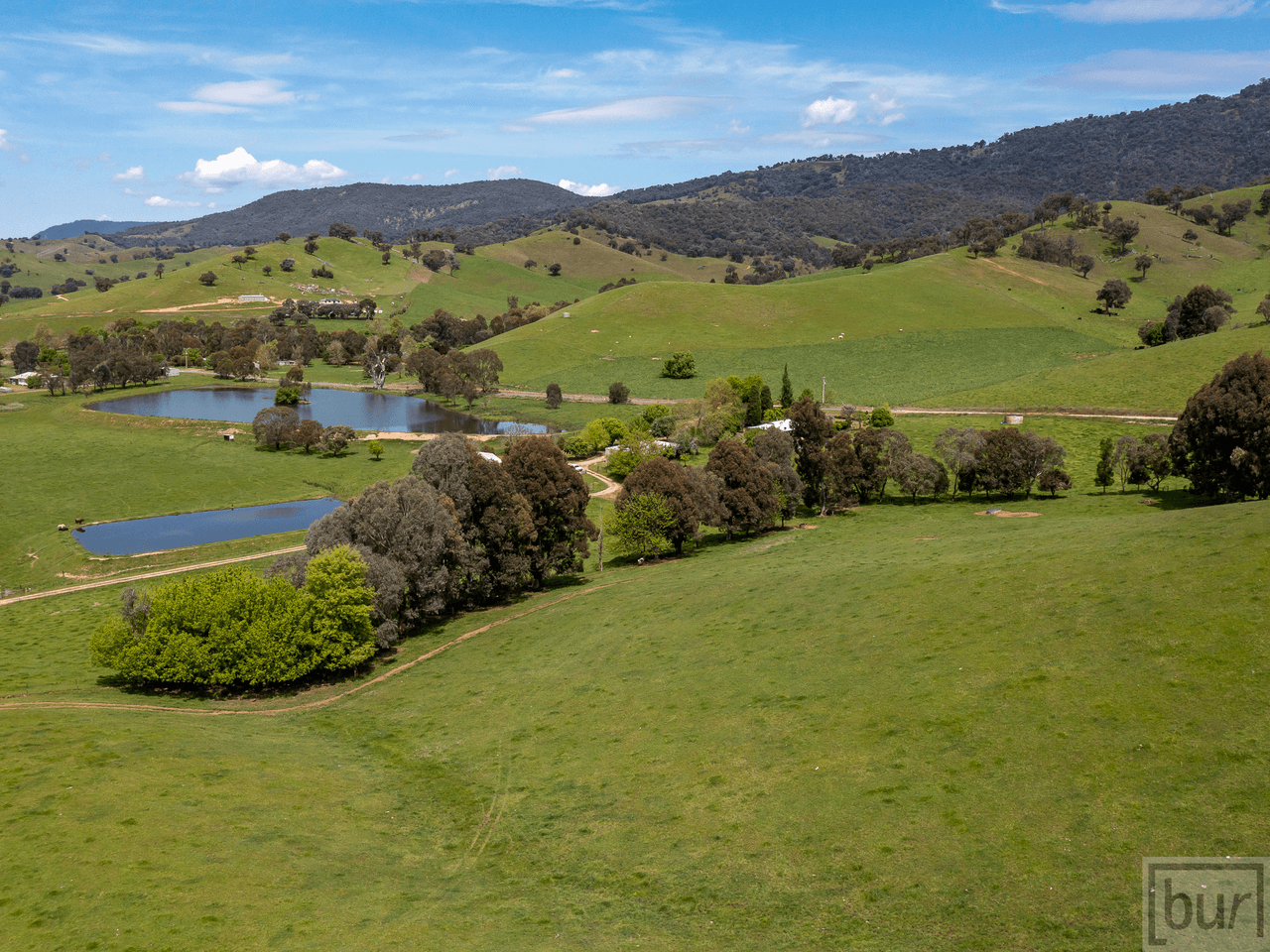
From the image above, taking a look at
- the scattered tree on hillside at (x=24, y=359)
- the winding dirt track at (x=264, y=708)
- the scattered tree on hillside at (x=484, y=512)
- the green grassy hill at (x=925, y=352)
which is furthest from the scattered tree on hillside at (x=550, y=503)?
the scattered tree on hillside at (x=24, y=359)

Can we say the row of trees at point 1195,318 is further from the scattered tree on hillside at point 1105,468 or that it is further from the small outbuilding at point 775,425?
the scattered tree on hillside at point 1105,468

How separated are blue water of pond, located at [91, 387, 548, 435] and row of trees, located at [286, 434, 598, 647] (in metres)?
66.8

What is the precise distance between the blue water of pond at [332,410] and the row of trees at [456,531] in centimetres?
6684

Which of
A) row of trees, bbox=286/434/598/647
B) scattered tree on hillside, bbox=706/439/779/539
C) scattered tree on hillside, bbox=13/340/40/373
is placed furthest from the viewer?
scattered tree on hillside, bbox=13/340/40/373

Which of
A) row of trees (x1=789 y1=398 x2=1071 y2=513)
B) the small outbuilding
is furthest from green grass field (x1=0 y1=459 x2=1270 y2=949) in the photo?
the small outbuilding

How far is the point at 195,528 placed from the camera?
85.9m

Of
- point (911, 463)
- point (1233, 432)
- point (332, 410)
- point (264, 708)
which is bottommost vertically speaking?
point (264, 708)

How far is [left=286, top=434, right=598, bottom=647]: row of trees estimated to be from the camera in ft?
179

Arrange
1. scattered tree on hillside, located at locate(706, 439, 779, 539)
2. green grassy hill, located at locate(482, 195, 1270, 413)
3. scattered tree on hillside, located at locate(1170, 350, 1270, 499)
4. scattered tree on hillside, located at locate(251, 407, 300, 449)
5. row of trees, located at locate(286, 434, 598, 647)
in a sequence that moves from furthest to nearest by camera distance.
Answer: scattered tree on hillside, located at locate(251, 407, 300, 449), green grassy hill, located at locate(482, 195, 1270, 413), scattered tree on hillside, located at locate(706, 439, 779, 539), scattered tree on hillside, located at locate(1170, 350, 1270, 499), row of trees, located at locate(286, 434, 598, 647)

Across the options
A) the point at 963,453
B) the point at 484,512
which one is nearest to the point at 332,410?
the point at 484,512

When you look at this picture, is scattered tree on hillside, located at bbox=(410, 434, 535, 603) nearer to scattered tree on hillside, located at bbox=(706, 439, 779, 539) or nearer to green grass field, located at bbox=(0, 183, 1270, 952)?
green grass field, located at bbox=(0, 183, 1270, 952)

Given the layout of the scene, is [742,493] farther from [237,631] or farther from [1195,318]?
[1195,318]

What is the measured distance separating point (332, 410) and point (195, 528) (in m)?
75.8

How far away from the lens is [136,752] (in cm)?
3238
